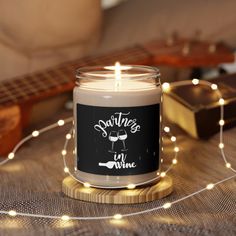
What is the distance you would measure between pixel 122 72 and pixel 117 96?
113mm

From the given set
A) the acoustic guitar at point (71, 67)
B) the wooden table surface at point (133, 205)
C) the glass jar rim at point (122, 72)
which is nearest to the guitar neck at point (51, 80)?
the acoustic guitar at point (71, 67)

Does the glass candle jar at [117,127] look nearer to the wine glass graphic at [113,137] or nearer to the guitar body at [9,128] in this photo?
the wine glass graphic at [113,137]

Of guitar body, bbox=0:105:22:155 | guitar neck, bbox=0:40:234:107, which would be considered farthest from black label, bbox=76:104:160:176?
guitar neck, bbox=0:40:234:107

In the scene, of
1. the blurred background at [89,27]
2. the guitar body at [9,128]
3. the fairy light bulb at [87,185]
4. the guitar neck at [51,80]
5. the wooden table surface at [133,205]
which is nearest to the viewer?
the wooden table surface at [133,205]

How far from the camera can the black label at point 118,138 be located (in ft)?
2.30

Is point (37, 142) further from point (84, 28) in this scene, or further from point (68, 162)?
point (84, 28)

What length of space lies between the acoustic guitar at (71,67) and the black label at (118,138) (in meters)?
0.28

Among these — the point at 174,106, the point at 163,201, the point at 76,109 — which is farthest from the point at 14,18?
the point at 163,201

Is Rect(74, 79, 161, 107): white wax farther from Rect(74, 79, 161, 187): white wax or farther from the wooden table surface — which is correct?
the wooden table surface

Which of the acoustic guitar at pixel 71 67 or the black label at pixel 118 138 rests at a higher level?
the black label at pixel 118 138

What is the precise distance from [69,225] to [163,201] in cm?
13

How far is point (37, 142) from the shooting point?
102cm

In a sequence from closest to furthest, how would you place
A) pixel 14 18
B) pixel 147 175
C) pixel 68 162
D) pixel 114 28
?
pixel 147 175
pixel 68 162
pixel 14 18
pixel 114 28

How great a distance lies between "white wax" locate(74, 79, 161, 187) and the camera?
70cm
